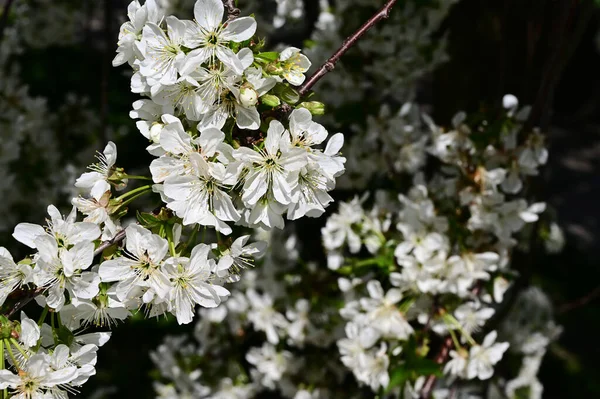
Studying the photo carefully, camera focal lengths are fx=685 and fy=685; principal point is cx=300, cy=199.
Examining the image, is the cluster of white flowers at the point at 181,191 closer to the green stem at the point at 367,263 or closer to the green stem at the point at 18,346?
the green stem at the point at 18,346

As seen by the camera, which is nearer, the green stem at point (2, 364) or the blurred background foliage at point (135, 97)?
the green stem at point (2, 364)

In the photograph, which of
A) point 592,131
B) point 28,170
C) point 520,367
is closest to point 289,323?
point 520,367

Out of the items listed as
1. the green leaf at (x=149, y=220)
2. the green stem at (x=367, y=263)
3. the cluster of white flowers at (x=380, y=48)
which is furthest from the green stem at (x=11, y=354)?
the cluster of white flowers at (x=380, y=48)

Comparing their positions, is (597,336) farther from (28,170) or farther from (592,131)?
(592,131)

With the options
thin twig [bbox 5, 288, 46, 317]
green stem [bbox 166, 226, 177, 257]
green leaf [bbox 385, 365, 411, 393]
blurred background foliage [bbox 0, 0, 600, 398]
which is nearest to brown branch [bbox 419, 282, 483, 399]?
green leaf [bbox 385, 365, 411, 393]

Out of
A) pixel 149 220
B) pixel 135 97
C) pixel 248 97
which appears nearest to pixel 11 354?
pixel 149 220

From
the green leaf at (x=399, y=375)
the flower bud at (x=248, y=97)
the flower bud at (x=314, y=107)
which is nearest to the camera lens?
the flower bud at (x=248, y=97)

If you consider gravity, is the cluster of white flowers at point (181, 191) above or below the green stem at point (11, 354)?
above
